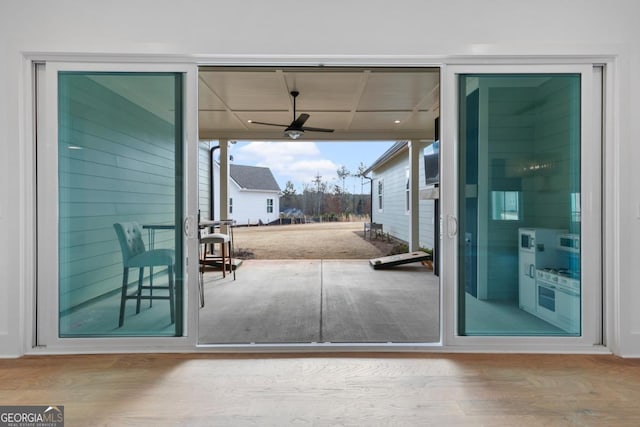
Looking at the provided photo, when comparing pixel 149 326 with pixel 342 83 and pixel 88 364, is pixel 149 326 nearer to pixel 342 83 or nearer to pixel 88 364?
pixel 88 364

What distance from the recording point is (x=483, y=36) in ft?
9.16

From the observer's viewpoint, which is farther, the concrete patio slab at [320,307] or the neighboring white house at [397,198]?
the neighboring white house at [397,198]

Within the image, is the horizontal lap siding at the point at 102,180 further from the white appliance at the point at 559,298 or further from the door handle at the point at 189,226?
the white appliance at the point at 559,298

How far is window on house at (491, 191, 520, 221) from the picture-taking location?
2867mm

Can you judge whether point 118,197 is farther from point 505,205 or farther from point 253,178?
point 253,178

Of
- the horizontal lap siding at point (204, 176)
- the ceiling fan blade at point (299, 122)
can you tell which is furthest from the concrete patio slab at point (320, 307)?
the horizontal lap siding at point (204, 176)

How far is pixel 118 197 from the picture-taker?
2854 mm

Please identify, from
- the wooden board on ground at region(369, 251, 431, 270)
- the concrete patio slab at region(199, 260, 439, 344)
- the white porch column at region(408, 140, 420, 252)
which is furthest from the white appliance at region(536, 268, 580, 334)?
the white porch column at region(408, 140, 420, 252)

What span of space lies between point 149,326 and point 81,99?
5.95 feet

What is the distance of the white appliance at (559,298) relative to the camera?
2.87 meters

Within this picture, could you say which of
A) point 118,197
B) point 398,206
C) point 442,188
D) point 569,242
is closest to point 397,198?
point 398,206

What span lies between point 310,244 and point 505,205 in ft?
28.1

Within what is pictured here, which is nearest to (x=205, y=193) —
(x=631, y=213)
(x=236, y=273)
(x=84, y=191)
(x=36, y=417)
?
(x=236, y=273)

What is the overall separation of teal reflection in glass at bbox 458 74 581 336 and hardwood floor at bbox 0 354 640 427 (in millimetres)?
347
